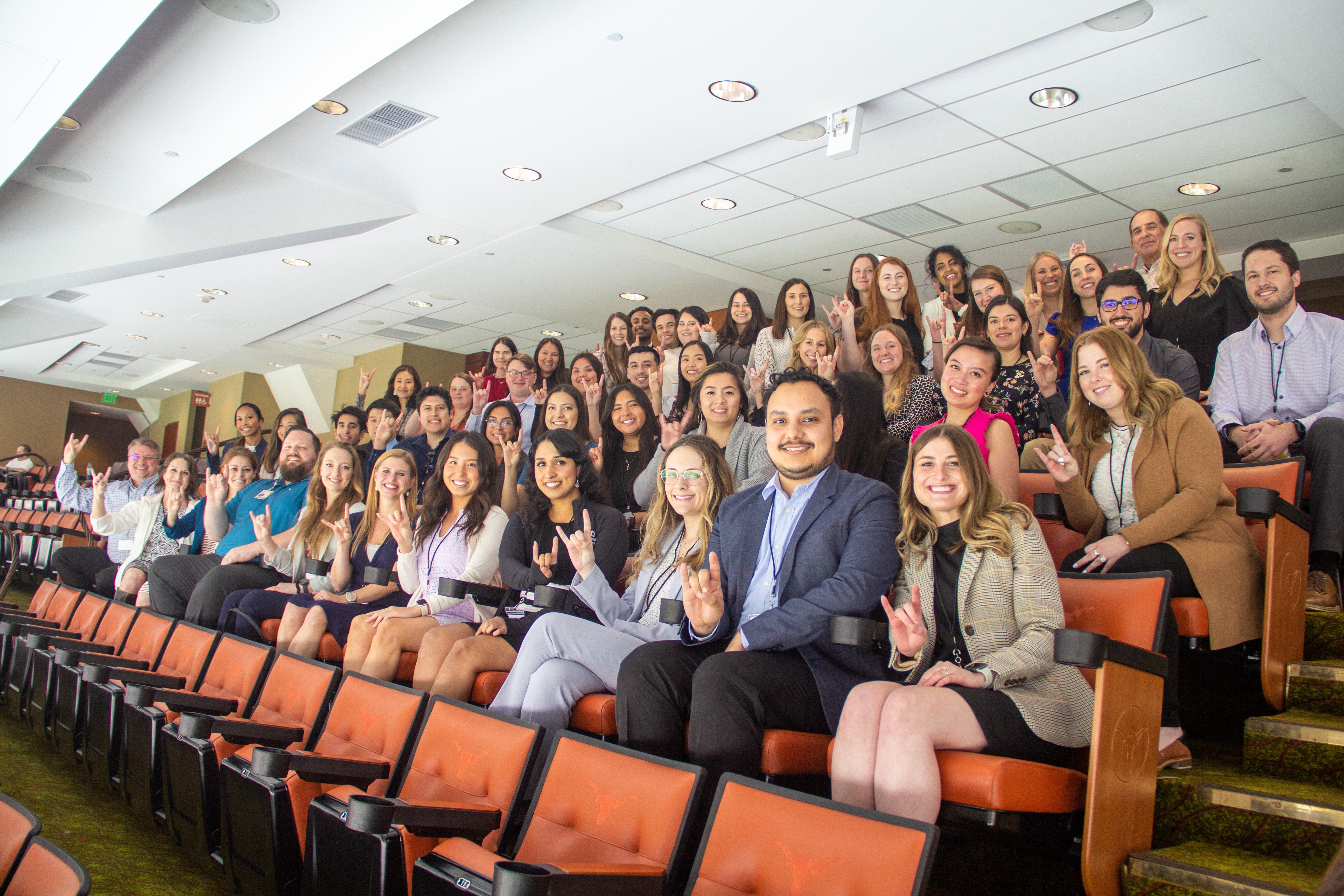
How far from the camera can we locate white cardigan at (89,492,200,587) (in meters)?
4.41

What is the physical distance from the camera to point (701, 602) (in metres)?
2.12

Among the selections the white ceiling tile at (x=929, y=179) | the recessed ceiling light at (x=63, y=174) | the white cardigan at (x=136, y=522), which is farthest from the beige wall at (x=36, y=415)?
the white ceiling tile at (x=929, y=179)

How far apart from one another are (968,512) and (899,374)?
179 cm

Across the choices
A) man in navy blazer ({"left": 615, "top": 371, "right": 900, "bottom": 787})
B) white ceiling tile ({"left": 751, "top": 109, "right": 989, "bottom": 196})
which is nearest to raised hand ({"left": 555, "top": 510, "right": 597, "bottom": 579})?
man in navy blazer ({"left": 615, "top": 371, "right": 900, "bottom": 787})

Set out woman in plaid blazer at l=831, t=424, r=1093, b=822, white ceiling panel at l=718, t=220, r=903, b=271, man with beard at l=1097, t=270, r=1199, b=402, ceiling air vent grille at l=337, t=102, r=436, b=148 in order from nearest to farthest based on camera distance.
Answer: woman in plaid blazer at l=831, t=424, r=1093, b=822
man with beard at l=1097, t=270, r=1199, b=402
ceiling air vent grille at l=337, t=102, r=436, b=148
white ceiling panel at l=718, t=220, r=903, b=271

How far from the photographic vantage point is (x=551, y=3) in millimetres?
3646

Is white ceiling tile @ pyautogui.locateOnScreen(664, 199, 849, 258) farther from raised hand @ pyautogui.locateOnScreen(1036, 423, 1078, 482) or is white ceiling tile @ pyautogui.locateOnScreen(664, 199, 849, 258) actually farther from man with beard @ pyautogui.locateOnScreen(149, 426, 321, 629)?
raised hand @ pyautogui.locateOnScreen(1036, 423, 1078, 482)

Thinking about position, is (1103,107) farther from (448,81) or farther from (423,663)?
(423,663)

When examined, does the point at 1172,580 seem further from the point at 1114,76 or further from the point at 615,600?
the point at 1114,76

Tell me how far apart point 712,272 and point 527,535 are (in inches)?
171

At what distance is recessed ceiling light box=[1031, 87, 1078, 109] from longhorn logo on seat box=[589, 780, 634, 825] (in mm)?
3912

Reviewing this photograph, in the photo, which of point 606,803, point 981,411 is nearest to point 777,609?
point 606,803

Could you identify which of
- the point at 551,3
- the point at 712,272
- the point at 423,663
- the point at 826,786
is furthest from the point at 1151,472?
the point at 712,272

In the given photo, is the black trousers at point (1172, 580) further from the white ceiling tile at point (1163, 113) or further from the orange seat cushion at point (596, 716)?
the white ceiling tile at point (1163, 113)
